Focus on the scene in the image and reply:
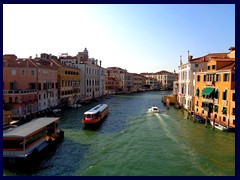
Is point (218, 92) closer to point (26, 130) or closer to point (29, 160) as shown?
point (26, 130)

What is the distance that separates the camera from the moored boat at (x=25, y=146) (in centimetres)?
1238

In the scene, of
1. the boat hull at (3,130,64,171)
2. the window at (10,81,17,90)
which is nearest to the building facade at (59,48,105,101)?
the window at (10,81,17,90)

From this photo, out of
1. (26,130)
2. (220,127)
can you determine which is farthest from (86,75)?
(26,130)

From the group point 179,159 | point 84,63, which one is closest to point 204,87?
point 179,159

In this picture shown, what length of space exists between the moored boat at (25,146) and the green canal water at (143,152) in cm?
A: 61

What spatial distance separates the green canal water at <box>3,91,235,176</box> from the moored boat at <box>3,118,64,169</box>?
61cm

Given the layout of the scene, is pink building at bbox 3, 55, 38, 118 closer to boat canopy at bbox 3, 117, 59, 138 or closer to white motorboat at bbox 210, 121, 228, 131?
boat canopy at bbox 3, 117, 59, 138

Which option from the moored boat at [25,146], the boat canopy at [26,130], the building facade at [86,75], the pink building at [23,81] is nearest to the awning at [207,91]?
the boat canopy at [26,130]

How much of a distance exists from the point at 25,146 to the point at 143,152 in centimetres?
687

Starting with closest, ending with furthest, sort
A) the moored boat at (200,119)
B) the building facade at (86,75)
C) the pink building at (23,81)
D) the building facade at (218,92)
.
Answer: the building facade at (218,92) → the moored boat at (200,119) → the pink building at (23,81) → the building facade at (86,75)

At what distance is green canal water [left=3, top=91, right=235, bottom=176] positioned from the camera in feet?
38.4

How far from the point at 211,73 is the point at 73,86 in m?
23.2

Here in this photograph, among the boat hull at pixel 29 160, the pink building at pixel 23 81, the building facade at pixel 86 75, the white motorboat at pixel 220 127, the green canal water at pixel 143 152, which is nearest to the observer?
the green canal water at pixel 143 152

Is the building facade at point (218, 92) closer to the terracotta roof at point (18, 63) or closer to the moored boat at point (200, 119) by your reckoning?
the moored boat at point (200, 119)
